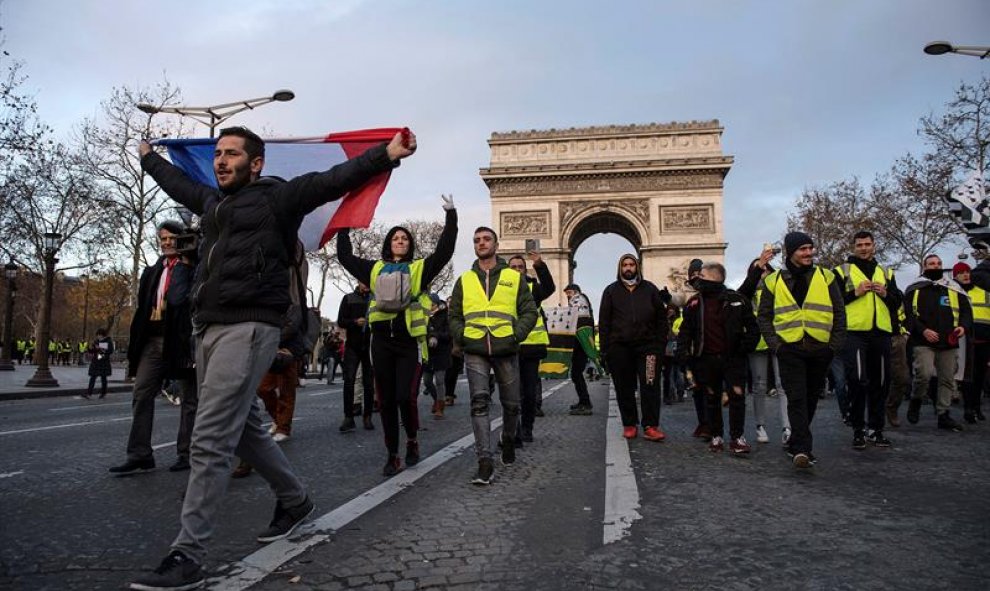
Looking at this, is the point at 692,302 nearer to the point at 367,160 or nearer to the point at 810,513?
the point at 810,513

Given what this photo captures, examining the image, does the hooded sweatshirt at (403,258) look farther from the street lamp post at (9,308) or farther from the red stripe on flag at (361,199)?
the street lamp post at (9,308)

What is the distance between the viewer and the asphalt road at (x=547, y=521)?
107 inches

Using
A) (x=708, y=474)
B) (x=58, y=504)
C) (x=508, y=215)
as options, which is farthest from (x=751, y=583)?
(x=508, y=215)

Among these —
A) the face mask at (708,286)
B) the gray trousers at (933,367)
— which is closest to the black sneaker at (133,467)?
the face mask at (708,286)

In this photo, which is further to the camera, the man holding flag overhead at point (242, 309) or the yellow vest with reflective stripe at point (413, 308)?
the yellow vest with reflective stripe at point (413, 308)

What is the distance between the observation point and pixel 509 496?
4137 millimetres

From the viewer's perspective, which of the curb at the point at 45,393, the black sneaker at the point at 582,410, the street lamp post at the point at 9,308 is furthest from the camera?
the street lamp post at the point at 9,308

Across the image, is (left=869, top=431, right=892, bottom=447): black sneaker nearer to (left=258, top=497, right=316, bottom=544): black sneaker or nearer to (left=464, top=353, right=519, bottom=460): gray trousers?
(left=464, top=353, right=519, bottom=460): gray trousers

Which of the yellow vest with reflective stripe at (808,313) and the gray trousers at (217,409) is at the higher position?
the yellow vest with reflective stripe at (808,313)

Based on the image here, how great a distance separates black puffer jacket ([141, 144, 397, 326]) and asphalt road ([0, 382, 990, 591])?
107cm

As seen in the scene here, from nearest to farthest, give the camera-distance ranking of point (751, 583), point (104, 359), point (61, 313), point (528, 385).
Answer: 1. point (751, 583)
2. point (528, 385)
3. point (104, 359)
4. point (61, 313)

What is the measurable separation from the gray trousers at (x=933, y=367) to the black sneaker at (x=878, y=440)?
77.9 inches

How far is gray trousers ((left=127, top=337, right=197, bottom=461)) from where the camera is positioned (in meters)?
5.17

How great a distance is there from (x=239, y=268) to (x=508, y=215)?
4197cm
